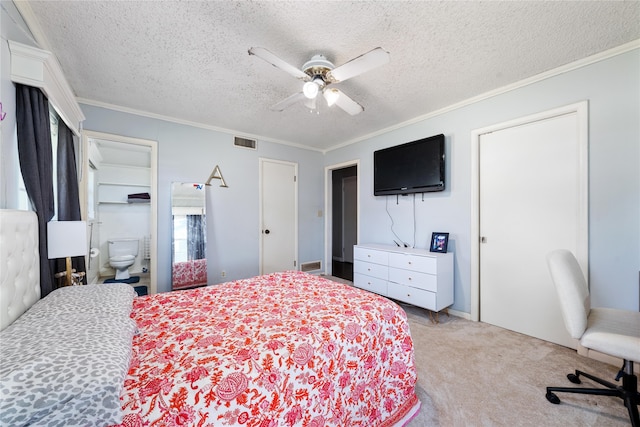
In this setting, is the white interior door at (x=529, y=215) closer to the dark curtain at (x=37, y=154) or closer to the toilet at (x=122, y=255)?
the dark curtain at (x=37, y=154)

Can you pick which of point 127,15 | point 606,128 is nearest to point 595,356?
point 606,128

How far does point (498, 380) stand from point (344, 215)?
15.1ft

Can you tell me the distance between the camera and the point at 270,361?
1.04 m

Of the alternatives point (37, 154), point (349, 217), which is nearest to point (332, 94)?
point (37, 154)

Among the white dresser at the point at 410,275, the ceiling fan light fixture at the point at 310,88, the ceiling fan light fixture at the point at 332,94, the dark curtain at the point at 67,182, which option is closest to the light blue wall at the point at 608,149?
the white dresser at the point at 410,275

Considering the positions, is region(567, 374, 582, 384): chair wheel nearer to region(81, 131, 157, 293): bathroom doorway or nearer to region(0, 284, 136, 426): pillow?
region(0, 284, 136, 426): pillow

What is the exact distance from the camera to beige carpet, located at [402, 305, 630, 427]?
4.86 feet

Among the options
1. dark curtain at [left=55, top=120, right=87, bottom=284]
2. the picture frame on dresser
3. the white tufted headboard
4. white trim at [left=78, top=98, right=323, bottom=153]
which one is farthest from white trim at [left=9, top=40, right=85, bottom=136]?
the picture frame on dresser

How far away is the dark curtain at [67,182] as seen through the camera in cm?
221

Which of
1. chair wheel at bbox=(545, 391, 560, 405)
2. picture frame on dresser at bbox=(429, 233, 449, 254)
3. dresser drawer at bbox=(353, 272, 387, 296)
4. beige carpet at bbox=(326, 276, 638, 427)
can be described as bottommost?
beige carpet at bbox=(326, 276, 638, 427)

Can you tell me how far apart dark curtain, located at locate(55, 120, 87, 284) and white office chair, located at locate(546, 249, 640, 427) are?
3868mm

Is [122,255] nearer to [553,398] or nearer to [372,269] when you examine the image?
[372,269]

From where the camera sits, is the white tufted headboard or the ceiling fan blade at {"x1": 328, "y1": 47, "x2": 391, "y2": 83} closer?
the white tufted headboard

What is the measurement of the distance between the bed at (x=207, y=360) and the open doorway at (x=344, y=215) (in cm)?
437
